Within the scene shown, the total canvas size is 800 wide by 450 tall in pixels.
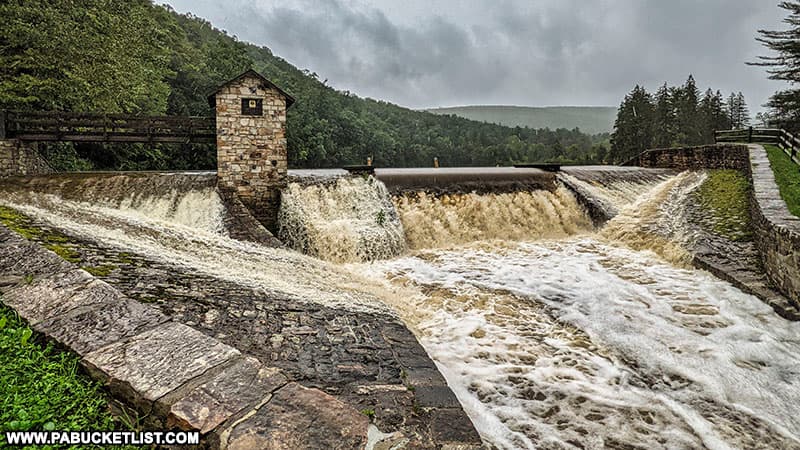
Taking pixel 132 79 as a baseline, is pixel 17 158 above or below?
below

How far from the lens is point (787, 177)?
8930 mm

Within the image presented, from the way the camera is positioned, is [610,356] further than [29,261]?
Yes

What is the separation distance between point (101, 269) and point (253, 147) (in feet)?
17.9

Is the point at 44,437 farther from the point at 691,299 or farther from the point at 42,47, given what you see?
the point at 42,47

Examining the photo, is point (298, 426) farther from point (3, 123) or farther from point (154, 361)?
point (3, 123)

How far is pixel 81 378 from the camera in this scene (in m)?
1.91

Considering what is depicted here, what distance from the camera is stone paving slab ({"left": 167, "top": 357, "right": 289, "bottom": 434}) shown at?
1685 millimetres

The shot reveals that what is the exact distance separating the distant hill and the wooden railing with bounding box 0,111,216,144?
115498mm

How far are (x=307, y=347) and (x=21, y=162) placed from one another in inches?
391

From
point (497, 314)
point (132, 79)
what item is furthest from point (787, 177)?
point (132, 79)

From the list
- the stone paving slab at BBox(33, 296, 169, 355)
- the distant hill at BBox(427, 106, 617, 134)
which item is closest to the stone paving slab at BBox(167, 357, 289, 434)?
the stone paving slab at BBox(33, 296, 169, 355)

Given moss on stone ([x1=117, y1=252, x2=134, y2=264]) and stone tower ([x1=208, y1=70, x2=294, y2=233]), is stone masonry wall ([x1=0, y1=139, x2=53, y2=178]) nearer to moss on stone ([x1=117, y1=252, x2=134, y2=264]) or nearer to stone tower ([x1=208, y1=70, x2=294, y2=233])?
stone tower ([x1=208, y1=70, x2=294, y2=233])

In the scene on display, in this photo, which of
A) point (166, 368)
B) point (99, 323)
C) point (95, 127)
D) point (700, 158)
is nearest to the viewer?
point (166, 368)

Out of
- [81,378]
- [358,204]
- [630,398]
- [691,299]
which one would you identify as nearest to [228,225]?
[358,204]
